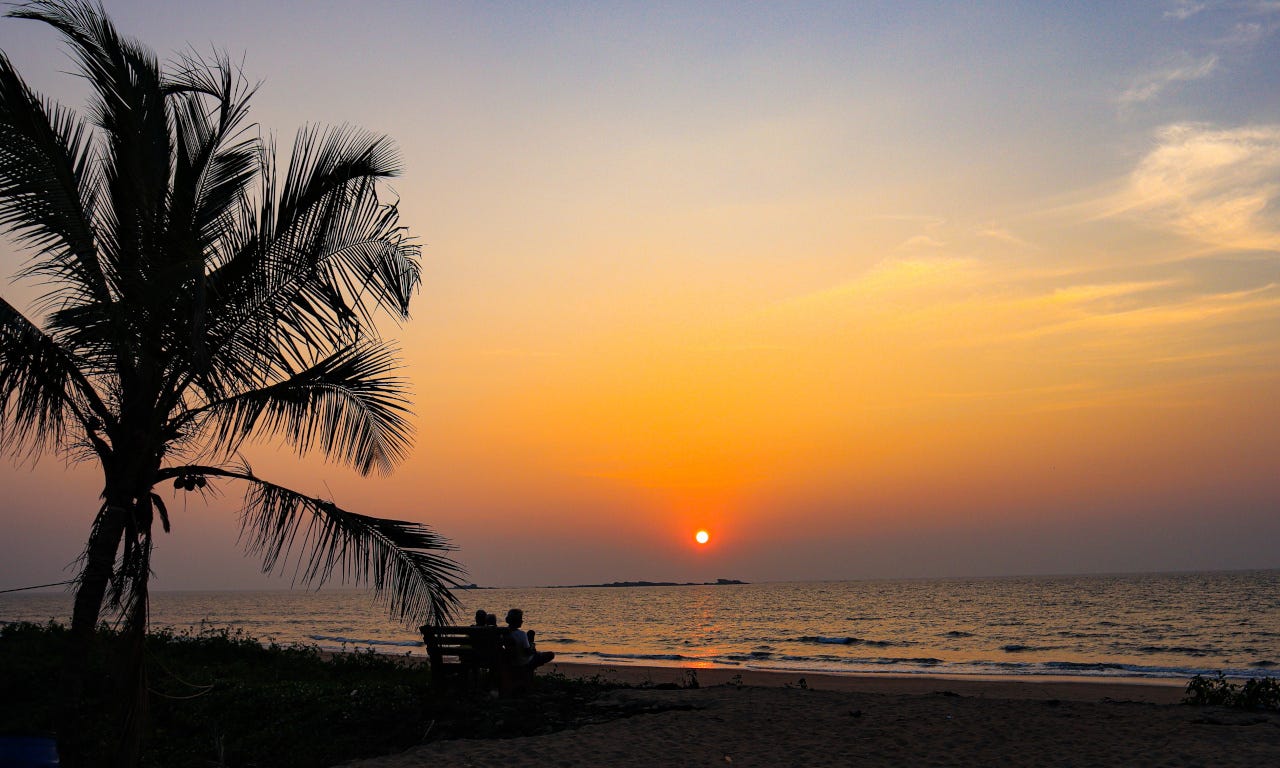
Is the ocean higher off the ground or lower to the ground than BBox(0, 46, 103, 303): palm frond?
lower

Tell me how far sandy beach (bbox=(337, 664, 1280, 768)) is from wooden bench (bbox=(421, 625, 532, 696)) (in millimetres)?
1366

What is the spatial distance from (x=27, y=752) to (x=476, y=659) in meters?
6.63

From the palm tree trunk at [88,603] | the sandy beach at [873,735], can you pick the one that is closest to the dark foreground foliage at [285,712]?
the sandy beach at [873,735]

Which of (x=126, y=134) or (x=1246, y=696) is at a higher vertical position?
(x=126, y=134)

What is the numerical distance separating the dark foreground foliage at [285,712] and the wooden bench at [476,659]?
0.26 meters

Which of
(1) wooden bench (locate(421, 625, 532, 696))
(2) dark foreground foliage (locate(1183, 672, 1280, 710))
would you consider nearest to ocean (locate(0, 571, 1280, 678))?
(2) dark foreground foliage (locate(1183, 672, 1280, 710))

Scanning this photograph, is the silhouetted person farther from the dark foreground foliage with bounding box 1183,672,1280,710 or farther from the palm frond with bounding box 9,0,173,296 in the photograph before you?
the dark foreground foliage with bounding box 1183,672,1280,710

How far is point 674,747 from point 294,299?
6.07 metres

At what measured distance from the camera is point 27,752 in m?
5.59

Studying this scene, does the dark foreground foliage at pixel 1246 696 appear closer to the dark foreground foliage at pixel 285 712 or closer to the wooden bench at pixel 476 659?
the dark foreground foliage at pixel 285 712

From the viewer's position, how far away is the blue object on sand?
217 inches

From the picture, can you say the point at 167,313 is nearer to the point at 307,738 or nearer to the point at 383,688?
the point at 307,738

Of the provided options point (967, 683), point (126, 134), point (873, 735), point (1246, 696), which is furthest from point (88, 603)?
point (967, 683)

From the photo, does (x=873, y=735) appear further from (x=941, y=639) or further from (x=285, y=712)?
(x=941, y=639)
